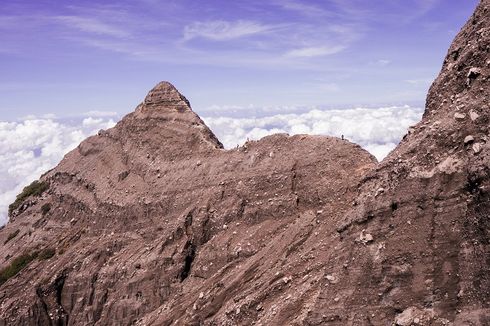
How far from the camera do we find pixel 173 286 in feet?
129

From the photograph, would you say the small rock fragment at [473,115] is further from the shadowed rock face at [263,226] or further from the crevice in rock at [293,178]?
the crevice in rock at [293,178]

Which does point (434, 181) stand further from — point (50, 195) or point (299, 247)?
point (50, 195)

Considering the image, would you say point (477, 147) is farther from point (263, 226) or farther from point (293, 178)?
point (263, 226)

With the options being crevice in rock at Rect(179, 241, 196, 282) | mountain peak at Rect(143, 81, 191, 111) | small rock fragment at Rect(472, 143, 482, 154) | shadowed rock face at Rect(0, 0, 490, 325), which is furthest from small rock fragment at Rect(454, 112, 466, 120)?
mountain peak at Rect(143, 81, 191, 111)

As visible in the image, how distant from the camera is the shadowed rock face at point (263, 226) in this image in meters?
22.2

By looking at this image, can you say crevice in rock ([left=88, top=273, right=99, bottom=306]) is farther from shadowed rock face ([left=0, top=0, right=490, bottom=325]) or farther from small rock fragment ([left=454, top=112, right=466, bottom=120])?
small rock fragment ([left=454, top=112, right=466, bottom=120])

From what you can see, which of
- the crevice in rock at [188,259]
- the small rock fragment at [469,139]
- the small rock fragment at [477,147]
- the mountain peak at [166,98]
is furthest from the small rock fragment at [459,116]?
the mountain peak at [166,98]

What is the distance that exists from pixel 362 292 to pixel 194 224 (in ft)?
64.5

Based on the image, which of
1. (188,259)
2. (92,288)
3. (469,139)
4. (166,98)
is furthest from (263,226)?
(166,98)

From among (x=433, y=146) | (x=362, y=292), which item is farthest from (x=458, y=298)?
(x=433, y=146)

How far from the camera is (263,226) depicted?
37406 millimetres

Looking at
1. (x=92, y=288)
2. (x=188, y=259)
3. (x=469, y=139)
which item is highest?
(x=469, y=139)

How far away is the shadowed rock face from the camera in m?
22.2

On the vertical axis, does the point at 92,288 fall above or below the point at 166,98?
below
